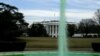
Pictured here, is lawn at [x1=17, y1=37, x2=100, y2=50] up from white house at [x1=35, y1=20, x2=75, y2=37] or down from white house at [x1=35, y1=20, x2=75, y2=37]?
down

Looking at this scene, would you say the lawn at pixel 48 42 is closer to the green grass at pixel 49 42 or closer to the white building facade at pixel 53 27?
the green grass at pixel 49 42

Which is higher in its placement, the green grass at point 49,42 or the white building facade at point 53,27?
the white building facade at point 53,27

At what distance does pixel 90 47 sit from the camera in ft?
43.5

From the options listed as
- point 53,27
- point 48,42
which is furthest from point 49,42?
point 53,27

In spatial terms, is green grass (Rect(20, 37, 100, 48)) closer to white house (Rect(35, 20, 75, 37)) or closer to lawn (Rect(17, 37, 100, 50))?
lawn (Rect(17, 37, 100, 50))

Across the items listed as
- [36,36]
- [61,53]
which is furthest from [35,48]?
[61,53]

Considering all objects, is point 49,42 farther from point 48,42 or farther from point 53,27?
point 53,27

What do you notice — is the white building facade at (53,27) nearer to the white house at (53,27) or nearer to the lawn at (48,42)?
the white house at (53,27)

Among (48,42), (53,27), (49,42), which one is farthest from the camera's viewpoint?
(48,42)

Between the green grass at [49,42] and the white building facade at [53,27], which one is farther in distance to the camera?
the green grass at [49,42]

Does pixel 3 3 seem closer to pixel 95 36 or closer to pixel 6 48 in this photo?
pixel 6 48

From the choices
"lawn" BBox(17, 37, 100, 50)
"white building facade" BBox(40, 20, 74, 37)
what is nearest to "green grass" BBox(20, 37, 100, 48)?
"lawn" BBox(17, 37, 100, 50)

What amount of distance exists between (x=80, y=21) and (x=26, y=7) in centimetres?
250

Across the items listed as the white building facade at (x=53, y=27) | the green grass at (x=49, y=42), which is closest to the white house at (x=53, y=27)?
the white building facade at (x=53, y=27)
